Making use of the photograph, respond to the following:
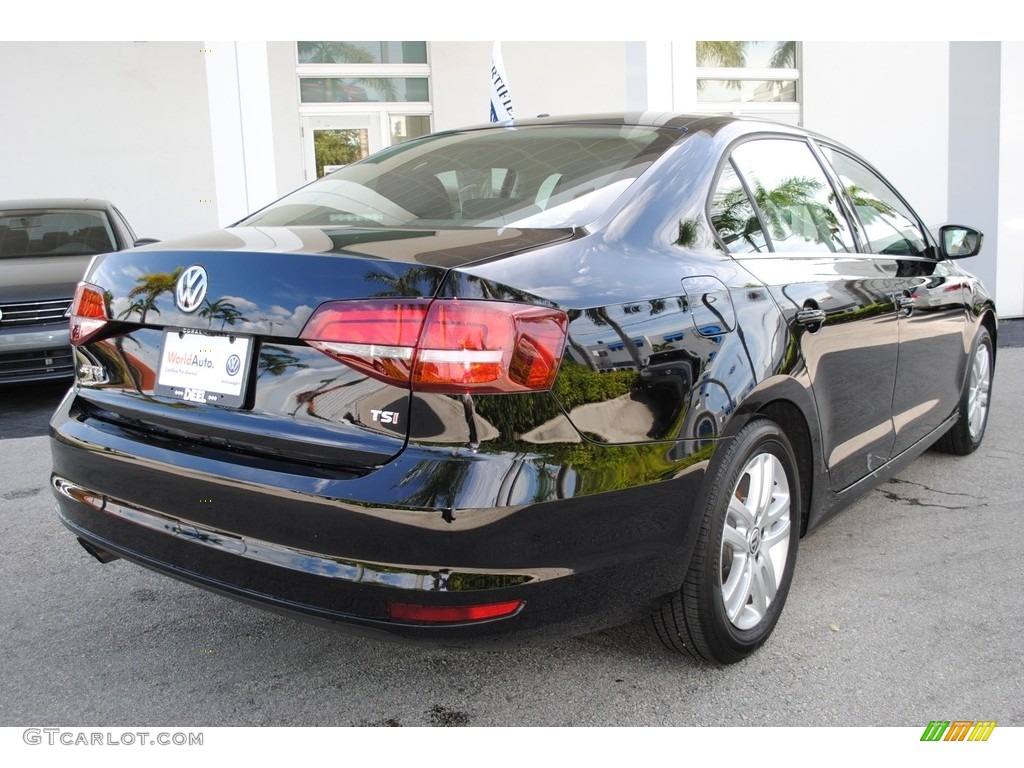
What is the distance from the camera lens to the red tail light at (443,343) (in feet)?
6.30

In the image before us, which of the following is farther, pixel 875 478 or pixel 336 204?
pixel 875 478

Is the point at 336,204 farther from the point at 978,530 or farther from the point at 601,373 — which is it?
the point at 978,530

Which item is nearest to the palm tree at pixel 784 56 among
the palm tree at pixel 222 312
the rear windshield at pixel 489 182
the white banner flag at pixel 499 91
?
the white banner flag at pixel 499 91

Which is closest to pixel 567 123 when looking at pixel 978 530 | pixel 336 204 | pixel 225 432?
pixel 336 204

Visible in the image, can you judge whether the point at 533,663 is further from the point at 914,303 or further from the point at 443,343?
the point at 914,303

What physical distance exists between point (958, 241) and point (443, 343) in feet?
10.5

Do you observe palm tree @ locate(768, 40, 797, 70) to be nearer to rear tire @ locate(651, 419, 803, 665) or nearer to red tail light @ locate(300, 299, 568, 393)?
rear tire @ locate(651, 419, 803, 665)

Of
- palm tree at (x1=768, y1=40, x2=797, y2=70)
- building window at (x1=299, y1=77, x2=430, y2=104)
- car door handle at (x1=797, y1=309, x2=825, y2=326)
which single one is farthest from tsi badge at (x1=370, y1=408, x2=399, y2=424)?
palm tree at (x1=768, y1=40, x2=797, y2=70)

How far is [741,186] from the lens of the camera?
2.83 m

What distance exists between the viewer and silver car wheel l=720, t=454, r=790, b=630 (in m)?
2.56

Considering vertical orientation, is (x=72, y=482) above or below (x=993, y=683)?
above

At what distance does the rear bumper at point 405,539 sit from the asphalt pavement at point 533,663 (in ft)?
1.00

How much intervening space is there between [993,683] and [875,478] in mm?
Result: 989

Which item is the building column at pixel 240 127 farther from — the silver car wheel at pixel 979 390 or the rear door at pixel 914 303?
the silver car wheel at pixel 979 390
